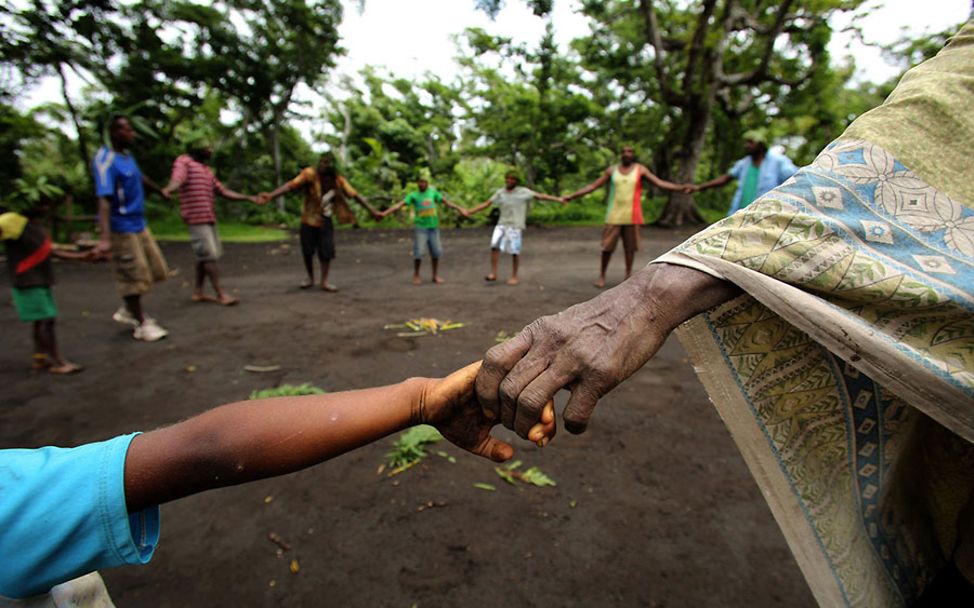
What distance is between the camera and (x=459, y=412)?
127cm

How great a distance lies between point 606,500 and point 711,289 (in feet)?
5.89

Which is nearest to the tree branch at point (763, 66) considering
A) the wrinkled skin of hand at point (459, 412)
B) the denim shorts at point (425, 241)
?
the denim shorts at point (425, 241)

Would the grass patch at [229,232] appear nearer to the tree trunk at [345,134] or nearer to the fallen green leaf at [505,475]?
the tree trunk at [345,134]

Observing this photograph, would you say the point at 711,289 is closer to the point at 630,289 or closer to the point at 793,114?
the point at 630,289

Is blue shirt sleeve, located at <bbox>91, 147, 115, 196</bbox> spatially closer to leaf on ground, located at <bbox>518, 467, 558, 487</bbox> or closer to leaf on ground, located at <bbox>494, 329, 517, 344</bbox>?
leaf on ground, located at <bbox>494, 329, 517, 344</bbox>

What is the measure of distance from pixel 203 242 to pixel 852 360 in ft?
22.5

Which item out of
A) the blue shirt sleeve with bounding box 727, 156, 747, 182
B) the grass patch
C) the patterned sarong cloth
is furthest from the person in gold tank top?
the grass patch

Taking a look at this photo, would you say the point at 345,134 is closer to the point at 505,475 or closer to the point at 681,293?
the point at 505,475

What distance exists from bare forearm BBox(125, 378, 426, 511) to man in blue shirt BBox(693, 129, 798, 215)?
5.56 meters

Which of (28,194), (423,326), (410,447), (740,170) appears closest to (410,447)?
(410,447)

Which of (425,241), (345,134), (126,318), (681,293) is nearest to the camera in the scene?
(681,293)

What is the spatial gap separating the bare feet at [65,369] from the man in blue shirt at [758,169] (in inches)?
267

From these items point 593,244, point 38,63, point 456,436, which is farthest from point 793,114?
point 38,63

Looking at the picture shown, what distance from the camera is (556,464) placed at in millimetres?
2768
